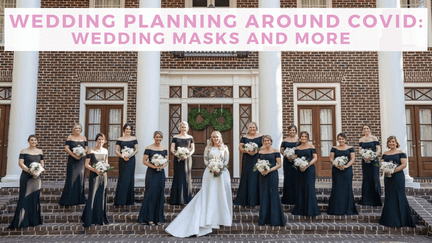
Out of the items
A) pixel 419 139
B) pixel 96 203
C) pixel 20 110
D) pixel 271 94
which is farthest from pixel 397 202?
pixel 20 110

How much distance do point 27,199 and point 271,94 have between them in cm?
580

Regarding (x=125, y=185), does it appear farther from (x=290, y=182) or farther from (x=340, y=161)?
(x=340, y=161)

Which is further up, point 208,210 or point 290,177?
point 290,177

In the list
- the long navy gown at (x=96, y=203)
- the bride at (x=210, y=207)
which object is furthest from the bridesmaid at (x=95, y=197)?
the bride at (x=210, y=207)

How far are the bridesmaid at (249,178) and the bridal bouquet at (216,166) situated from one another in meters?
0.96

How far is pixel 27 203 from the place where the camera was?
6332 millimetres

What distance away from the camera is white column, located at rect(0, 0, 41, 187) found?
344 inches

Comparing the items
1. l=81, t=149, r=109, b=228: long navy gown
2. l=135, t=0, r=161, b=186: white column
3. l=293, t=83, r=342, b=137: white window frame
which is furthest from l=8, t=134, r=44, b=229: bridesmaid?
l=293, t=83, r=342, b=137: white window frame

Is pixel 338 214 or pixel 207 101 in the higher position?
pixel 207 101

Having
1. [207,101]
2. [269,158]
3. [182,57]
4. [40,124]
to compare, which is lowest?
[269,158]

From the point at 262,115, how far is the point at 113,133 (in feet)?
18.9

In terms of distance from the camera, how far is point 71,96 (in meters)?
11.5

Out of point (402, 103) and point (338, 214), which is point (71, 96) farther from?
point (402, 103)

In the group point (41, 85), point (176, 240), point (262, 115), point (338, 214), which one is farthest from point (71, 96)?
point (338, 214)
